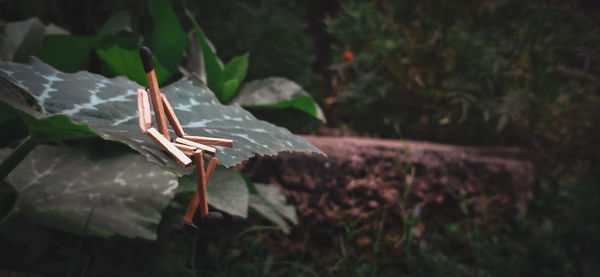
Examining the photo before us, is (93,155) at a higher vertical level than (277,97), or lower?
lower

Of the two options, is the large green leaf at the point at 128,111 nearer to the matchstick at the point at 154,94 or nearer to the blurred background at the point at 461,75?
the matchstick at the point at 154,94

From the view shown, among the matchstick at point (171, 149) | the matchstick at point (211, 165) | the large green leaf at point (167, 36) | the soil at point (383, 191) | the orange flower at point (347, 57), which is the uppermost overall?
the orange flower at point (347, 57)

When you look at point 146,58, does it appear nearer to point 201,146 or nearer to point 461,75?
point 201,146

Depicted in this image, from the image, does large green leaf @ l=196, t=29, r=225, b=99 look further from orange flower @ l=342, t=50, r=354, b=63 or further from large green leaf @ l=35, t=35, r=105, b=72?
orange flower @ l=342, t=50, r=354, b=63

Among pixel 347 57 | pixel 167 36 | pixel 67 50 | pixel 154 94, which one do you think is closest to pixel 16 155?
pixel 154 94

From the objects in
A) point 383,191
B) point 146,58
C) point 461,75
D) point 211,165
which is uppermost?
point 461,75

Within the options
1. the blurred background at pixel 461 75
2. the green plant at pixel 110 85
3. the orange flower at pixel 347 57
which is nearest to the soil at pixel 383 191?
the blurred background at pixel 461 75

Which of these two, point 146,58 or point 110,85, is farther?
point 110,85
